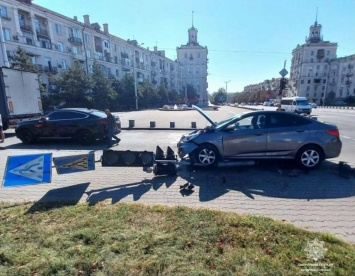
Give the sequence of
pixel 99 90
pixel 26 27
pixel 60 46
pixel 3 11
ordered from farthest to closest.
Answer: pixel 60 46 < pixel 99 90 < pixel 26 27 < pixel 3 11

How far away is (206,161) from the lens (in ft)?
19.0

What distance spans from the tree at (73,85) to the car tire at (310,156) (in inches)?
1274

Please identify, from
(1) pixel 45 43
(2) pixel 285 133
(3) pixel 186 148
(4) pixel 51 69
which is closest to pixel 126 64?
(1) pixel 45 43

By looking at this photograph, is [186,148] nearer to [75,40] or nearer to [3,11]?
[3,11]

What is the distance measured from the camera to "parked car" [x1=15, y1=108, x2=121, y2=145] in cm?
909

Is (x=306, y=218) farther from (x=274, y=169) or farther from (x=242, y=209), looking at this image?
(x=274, y=169)

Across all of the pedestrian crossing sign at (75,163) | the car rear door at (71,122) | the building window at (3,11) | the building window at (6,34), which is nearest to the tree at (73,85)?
the building window at (6,34)

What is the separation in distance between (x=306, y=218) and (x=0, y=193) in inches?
228

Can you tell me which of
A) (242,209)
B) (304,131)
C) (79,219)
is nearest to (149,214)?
(79,219)

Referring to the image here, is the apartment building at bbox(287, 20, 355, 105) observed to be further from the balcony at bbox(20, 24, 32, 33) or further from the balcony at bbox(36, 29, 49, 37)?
the balcony at bbox(20, 24, 32, 33)

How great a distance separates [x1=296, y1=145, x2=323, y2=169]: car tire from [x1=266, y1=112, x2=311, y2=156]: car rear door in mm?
215

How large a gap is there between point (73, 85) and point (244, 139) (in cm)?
3170

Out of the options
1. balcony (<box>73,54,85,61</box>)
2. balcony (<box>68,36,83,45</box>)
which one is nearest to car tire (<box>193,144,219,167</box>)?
balcony (<box>73,54,85,61</box>)

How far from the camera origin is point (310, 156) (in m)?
5.54
